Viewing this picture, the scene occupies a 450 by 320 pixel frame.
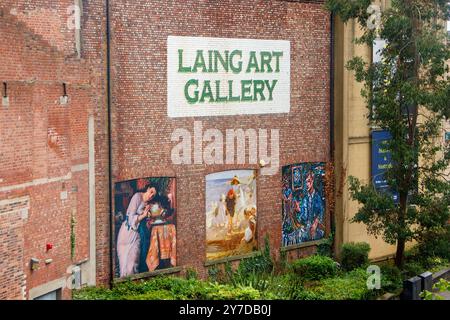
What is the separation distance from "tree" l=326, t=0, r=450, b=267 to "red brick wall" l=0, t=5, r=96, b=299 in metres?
7.77

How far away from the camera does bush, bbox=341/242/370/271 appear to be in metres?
24.3

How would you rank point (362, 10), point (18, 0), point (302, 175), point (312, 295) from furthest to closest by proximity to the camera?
point (302, 175), point (362, 10), point (312, 295), point (18, 0)

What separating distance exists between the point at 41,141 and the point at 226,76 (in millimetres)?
7088

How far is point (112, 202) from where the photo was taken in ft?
65.7

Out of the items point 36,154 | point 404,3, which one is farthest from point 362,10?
point 36,154

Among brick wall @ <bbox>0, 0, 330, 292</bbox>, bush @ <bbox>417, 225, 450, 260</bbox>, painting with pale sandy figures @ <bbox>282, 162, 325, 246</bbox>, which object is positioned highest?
brick wall @ <bbox>0, 0, 330, 292</bbox>

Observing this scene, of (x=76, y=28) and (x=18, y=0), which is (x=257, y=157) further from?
(x=18, y=0)

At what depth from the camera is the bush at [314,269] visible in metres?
23.2

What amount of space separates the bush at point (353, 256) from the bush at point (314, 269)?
3.26 feet

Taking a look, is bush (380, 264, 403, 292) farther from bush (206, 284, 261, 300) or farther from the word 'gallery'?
bush (206, 284, 261, 300)

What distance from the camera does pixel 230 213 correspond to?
22688mm

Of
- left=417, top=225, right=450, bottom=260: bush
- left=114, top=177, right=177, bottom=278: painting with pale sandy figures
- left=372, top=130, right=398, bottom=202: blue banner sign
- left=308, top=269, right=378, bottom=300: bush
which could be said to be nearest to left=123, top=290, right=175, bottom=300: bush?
left=114, top=177, right=177, bottom=278: painting with pale sandy figures

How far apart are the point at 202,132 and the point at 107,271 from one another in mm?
4485

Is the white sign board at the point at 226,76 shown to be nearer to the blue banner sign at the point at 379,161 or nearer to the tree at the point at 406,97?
the tree at the point at 406,97
